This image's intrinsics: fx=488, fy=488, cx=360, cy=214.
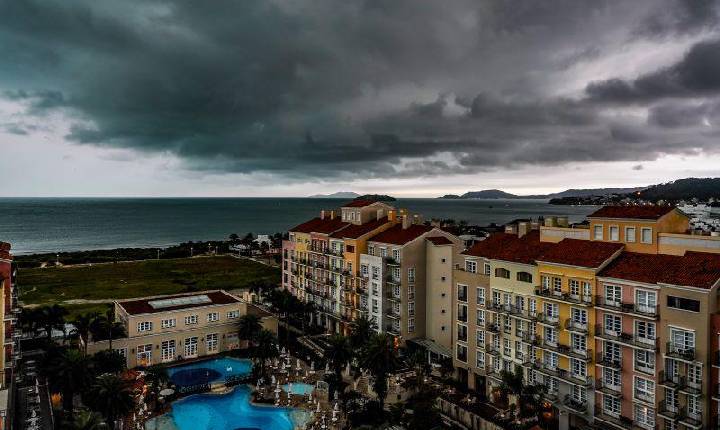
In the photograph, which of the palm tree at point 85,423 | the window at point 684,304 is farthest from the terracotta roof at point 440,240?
the palm tree at point 85,423

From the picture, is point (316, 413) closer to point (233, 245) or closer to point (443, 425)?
point (443, 425)

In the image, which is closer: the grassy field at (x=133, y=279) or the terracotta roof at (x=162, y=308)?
the terracotta roof at (x=162, y=308)

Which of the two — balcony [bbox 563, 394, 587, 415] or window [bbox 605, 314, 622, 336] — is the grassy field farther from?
window [bbox 605, 314, 622, 336]

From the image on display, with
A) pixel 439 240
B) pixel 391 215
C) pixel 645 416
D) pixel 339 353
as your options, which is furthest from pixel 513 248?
pixel 391 215

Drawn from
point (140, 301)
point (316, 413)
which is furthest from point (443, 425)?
point (140, 301)

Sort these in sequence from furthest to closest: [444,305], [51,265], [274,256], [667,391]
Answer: [274,256] → [51,265] → [444,305] → [667,391]

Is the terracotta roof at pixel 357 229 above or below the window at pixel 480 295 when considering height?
above

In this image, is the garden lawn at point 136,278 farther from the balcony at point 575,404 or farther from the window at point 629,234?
the window at point 629,234
